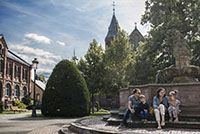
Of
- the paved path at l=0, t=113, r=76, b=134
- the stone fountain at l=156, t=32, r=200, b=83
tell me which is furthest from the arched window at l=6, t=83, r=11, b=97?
the stone fountain at l=156, t=32, r=200, b=83

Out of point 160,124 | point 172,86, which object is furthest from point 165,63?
point 160,124

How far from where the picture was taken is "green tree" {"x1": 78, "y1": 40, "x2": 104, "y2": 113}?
96.2ft

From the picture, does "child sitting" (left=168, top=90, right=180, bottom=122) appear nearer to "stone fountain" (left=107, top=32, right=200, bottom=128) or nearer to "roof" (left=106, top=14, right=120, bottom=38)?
"stone fountain" (left=107, top=32, right=200, bottom=128)

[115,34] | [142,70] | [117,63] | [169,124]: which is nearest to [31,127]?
[169,124]

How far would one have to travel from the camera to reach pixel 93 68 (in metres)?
30.2

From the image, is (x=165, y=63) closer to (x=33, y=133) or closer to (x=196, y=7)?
(x=196, y=7)

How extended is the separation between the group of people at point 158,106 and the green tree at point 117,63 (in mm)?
18972

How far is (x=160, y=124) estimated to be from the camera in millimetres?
7617

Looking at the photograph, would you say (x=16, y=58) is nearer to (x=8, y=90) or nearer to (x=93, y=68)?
(x=8, y=90)

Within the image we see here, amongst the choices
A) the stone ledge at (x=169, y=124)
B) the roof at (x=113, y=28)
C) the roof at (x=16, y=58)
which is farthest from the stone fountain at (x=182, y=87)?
the roof at (x=113, y=28)

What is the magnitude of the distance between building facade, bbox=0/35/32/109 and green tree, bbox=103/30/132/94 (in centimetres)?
2001

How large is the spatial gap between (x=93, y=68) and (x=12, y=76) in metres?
20.0

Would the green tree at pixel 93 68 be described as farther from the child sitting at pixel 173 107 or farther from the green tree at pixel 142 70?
the child sitting at pixel 173 107

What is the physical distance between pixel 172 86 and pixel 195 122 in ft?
5.59
